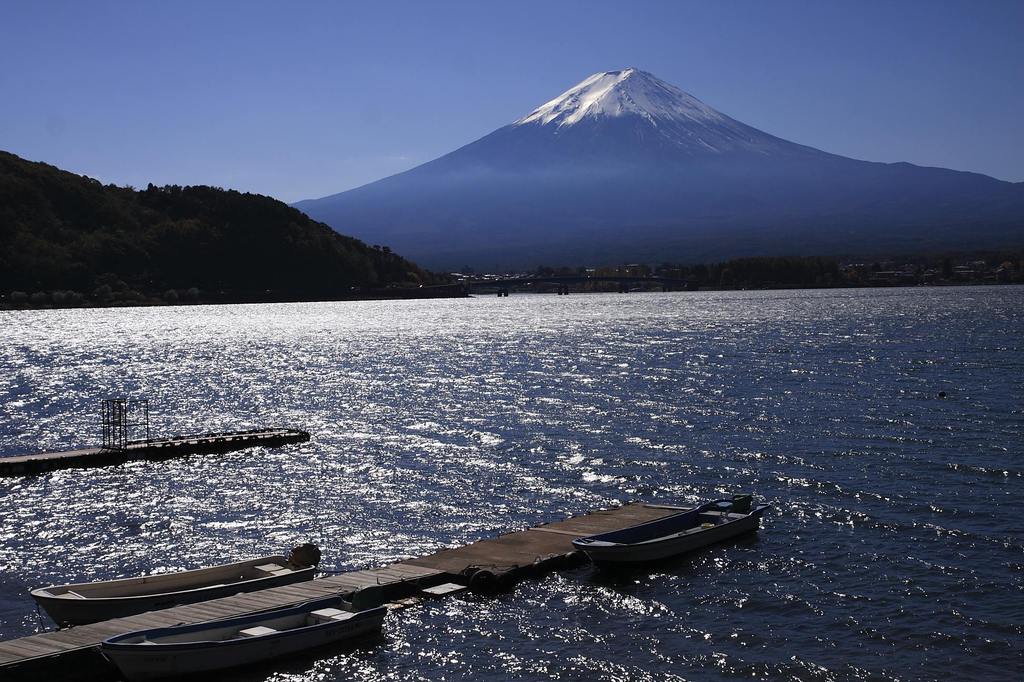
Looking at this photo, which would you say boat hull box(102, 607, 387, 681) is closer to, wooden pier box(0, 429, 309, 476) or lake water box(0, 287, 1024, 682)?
lake water box(0, 287, 1024, 682)

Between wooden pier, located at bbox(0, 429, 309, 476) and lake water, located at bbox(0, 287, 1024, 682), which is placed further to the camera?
wooden pier, located at bbox(0, 429, 309, 476)

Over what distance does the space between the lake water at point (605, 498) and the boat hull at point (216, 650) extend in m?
0.47

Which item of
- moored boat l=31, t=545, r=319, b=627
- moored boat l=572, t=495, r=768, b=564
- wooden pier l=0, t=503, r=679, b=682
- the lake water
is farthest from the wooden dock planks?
moored boat l=31, t=545, r=319, b=627

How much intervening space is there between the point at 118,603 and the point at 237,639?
4.29 metres

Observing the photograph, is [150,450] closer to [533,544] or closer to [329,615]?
[533,544]

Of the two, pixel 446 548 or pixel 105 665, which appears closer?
pixel 105 665

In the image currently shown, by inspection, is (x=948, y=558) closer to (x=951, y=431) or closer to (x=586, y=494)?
(x=586, y=494)

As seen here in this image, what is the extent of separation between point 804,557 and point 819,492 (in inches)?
348

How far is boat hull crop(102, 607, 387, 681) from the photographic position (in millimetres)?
24625

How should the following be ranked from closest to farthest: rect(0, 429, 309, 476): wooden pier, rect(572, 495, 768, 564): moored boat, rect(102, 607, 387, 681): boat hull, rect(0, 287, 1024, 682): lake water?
1. rect(102, 607, 387, 681): boat hull
2. rect(0, 287, 1024, 682): lake water
3. rect(572, 495, 768, 564): moored boat
4. rect(0, 429, 309, 476): wooden pier

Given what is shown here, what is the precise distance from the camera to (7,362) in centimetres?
11969

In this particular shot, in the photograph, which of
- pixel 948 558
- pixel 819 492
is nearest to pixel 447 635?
pixel 948 558

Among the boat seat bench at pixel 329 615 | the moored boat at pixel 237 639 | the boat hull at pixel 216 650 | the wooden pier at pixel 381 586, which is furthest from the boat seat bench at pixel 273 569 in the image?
the boat hull at pixel 216 650

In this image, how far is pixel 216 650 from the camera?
2550 centimetres
